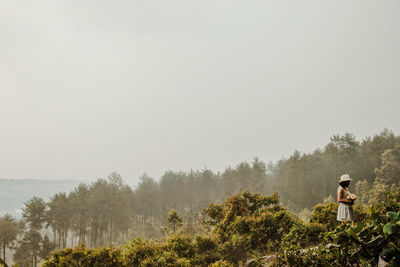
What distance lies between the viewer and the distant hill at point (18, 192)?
435ft

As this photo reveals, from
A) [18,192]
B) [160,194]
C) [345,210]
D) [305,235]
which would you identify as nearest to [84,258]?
[345,210]

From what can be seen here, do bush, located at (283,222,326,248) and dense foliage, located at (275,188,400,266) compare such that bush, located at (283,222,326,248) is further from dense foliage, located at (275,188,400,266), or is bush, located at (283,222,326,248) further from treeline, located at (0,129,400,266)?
treeline, located at (0,129,400,266)

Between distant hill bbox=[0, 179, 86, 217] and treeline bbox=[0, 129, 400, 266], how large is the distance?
318ft

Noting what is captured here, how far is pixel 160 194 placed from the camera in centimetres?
6128

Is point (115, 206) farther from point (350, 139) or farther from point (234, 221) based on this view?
point (350, 139)

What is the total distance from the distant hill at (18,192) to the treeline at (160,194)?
96.8 meters

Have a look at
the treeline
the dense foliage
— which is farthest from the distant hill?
the dense foliage

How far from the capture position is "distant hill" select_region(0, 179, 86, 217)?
13268 cm

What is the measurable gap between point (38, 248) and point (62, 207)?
6.96 m

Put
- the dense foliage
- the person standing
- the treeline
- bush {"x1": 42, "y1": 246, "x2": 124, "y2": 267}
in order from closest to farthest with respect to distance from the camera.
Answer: the dense foliage, the person standing, bush {"x1": 42, "y1": 246, "x2": 124, "y2": 267}, the treeline

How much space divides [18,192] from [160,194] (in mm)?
151099

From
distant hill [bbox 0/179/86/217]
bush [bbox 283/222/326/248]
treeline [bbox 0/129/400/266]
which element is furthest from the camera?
distant hill [bbox 0/179/86/217]

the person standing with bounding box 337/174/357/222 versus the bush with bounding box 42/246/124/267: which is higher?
the person standing with bounding box 337/174/357/222

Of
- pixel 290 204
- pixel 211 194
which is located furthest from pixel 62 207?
pixel 290 204
